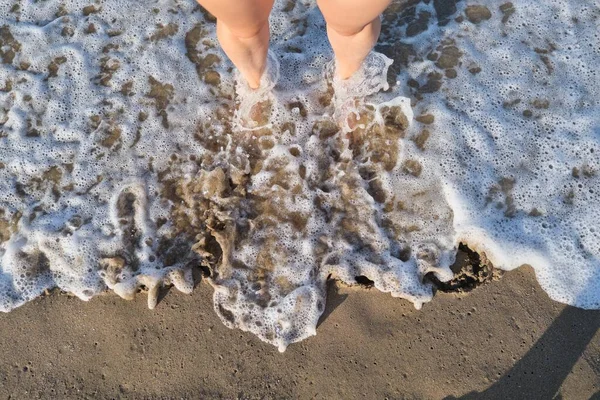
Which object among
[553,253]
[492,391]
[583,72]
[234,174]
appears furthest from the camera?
[583,72]

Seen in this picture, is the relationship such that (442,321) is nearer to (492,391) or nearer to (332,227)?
(492,391)

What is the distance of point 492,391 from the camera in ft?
6.76

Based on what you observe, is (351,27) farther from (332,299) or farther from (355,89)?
(332,299)

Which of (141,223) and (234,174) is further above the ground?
(234,174)

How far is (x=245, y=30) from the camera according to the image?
1875 mm

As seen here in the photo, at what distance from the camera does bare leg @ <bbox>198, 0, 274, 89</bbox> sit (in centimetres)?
168

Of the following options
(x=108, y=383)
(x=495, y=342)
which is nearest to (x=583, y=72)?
(x=495, y=342)

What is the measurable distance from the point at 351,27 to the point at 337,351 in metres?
1.56

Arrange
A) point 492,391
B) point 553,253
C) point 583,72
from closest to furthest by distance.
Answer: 1. point 492,391
2. point 553,253
3. point 583,72

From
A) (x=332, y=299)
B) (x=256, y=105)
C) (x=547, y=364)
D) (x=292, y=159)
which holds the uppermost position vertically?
(x=256, y=105)

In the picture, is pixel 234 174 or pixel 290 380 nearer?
pixel 290 380

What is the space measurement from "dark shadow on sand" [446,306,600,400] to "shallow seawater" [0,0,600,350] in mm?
158

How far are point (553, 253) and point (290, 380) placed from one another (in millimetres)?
1597

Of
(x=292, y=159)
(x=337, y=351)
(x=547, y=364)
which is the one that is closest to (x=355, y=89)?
(x=292, y=159)
